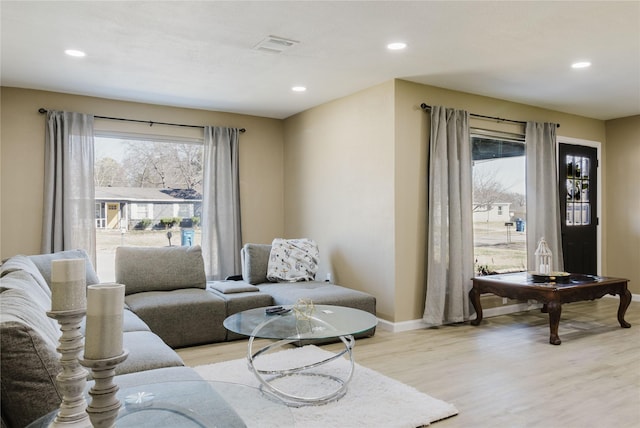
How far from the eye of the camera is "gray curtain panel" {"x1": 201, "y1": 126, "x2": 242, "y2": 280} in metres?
5.84

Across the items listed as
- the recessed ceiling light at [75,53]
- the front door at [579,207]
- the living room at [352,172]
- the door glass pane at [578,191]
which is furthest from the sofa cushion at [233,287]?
the door glass pane at [578,191]

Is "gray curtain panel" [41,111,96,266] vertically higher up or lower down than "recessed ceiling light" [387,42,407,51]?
lower down

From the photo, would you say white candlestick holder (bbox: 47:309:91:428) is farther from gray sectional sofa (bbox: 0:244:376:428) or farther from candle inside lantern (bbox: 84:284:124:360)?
gray sectional sofa (bbox: 0:244:376:428)

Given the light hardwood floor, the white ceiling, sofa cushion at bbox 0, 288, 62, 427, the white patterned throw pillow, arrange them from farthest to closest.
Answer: the white patterned throw pillow < the white ceiling < the light hardwood floor < sofa cushion at bbox 0, 288, 62, 427

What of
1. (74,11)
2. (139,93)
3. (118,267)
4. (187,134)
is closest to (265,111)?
(187,134)

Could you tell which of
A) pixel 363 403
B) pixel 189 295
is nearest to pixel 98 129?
pixel 189 295

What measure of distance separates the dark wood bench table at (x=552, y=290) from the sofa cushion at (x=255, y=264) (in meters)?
2.31

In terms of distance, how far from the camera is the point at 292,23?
125 inches

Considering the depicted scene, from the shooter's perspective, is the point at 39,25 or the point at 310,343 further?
the point at 310,343

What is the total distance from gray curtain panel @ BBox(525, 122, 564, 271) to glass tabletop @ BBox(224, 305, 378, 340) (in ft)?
10.6

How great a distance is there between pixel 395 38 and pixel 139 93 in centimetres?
303

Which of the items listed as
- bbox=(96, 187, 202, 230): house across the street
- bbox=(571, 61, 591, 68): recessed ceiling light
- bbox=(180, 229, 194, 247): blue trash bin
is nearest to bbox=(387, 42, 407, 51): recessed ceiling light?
bbox=(571, 61, 591, 68): recessed ceiling light

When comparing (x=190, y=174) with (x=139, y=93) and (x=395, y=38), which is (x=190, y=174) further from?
(x=395, y=38)

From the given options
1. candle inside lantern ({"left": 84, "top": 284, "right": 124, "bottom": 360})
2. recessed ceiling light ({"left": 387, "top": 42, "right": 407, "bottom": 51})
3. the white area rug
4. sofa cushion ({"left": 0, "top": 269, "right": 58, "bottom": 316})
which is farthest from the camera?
recessed ceiling light ({"left": 387, "top": 42, "right": 407, "bottom": 51})
